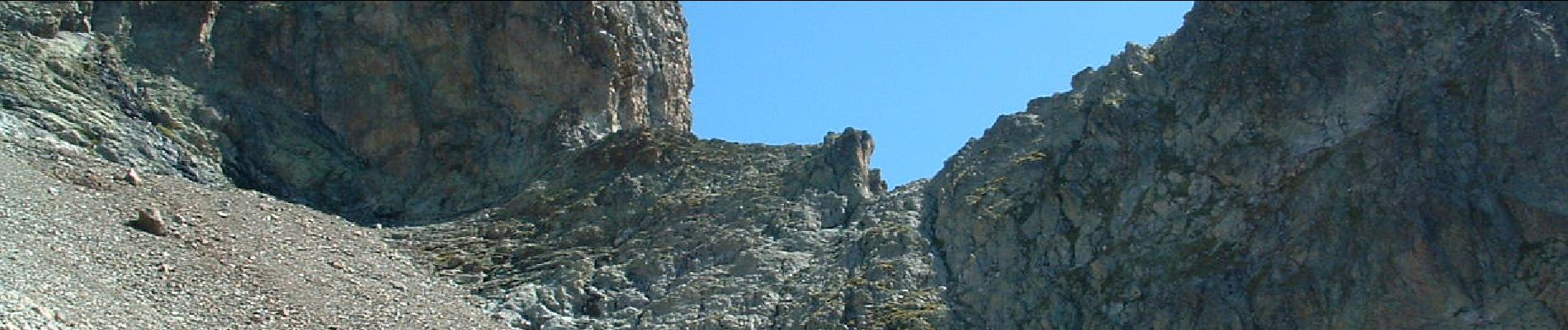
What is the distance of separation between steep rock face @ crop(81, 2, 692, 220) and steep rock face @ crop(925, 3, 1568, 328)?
11420 mm

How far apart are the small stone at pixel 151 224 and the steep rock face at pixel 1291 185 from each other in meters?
15.0

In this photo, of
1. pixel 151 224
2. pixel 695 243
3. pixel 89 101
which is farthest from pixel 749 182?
pixel 89 101

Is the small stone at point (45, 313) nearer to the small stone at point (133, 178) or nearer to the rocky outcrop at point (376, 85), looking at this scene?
the small stone at point (133, 178)

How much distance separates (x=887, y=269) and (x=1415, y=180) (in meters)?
10.0

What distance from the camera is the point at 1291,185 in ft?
126

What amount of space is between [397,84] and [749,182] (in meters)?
10.5

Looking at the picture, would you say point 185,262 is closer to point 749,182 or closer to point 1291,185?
point 749,182

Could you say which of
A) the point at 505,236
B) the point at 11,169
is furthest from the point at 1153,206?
the point at 11,169

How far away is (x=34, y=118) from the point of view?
44188mm

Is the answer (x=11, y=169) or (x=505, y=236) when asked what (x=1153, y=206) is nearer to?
(x=505, y=236)

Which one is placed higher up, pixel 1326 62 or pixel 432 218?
pixel 1326 62

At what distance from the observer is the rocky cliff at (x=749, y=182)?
36.3m

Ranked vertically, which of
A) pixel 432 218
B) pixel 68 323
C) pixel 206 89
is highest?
pixel 206 89

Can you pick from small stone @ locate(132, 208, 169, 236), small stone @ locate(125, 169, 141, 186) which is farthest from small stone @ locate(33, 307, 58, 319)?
small stone @ locate(125, 169, 141, 186)
